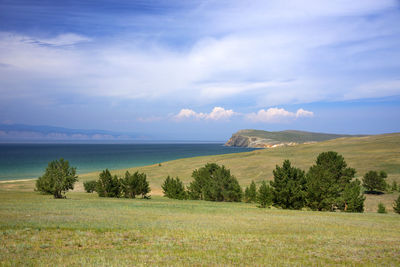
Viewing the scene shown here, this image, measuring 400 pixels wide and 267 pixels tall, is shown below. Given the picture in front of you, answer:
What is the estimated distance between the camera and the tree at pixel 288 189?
101 feet

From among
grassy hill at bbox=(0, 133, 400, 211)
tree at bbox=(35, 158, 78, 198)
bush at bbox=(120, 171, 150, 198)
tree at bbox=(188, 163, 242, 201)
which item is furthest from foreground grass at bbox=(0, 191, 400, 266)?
grassy hill at bbox=(0, 133, 400, 211)

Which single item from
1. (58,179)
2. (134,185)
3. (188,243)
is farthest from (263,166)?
(188,243)

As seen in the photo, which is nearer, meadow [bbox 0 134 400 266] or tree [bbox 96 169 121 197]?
meadow [bbox 0 134 400 266]

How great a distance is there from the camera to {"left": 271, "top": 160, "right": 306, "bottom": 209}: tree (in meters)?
30.8

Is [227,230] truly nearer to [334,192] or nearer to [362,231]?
[362,231]

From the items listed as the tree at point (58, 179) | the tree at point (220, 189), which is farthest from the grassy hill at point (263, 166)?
the tree at point (58, 179)

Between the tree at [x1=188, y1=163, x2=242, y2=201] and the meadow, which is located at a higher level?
the meadow

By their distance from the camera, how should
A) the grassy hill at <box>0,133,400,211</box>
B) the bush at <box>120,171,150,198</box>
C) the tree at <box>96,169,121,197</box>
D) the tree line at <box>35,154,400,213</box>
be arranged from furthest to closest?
the grassy hill at <box>0,133,400,211</box> < the bush at <box>120,171,150,198</box> < the tree at <box>96,169,121,197</box> < the tree line at <box>35,154,400,213</box>

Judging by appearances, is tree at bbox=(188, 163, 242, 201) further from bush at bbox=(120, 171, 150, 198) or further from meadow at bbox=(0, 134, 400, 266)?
meadow at bbox=(0, 134, 400, 266)

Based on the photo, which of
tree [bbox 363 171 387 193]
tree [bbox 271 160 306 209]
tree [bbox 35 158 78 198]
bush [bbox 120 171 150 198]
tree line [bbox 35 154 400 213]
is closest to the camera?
tree [bbox 271 160 306 209]

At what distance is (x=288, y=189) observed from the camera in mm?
30750

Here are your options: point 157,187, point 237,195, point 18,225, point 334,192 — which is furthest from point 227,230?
point 157,187

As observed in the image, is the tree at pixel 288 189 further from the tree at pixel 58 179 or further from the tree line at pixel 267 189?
the tree at pixel 58 179

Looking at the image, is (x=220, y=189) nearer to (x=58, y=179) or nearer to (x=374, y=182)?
(x=58, y=179)
